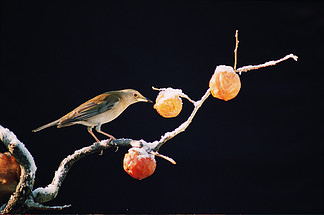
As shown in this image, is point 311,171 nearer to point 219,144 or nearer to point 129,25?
point 219,144

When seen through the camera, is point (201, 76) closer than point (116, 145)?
No

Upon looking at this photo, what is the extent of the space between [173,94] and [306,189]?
109 cm

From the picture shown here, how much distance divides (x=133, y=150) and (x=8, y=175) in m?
0.44

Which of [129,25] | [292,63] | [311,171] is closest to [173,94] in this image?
[129,25]

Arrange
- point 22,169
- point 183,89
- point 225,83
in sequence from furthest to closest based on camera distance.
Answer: point 183,89 → point 225,83 → point 22,169

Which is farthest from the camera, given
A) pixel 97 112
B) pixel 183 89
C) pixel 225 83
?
pixel 183 89

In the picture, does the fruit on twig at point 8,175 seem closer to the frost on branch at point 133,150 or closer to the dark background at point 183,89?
the frost on branch at point 133,150

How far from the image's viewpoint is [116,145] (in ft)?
4.60

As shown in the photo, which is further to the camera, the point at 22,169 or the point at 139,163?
the point at 139,163

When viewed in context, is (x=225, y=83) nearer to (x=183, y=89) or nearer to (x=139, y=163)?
(x=139, y=163)

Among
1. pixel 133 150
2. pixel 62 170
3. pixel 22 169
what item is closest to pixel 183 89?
pixel 133 150

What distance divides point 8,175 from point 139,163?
450 millimetres

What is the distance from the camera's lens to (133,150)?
136 centimetres

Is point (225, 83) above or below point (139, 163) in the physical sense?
above
